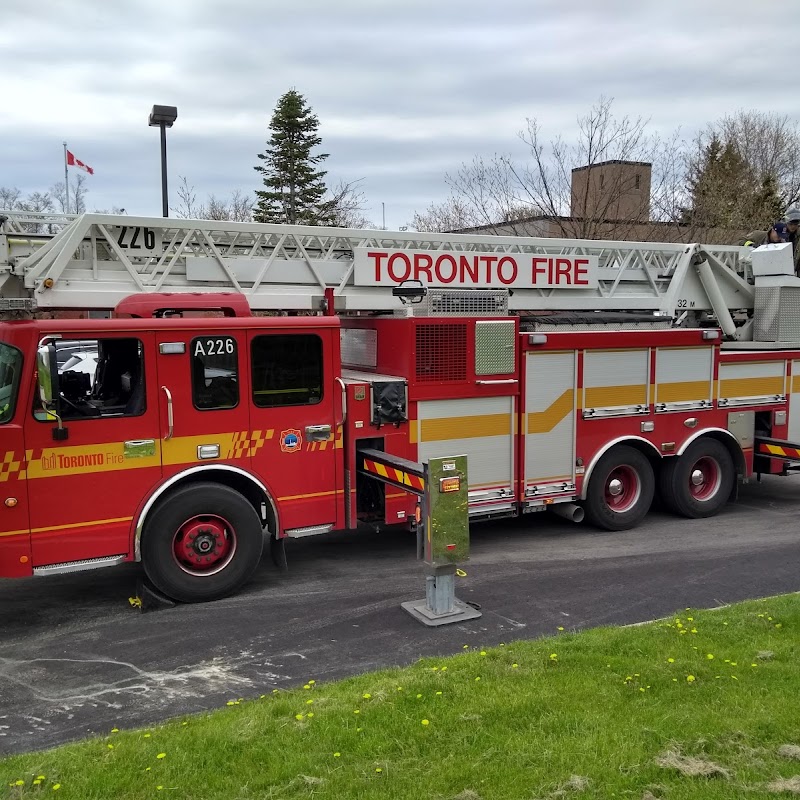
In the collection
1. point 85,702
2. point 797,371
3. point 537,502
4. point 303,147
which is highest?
point 303,147

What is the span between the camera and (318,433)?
270 inches

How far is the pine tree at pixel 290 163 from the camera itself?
34.6 meters

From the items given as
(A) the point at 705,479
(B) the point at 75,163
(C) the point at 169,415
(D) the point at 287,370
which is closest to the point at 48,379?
(C) the point at 169,415

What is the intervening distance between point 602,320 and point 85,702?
6154 mm

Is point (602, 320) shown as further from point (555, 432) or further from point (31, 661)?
point (31, 661)

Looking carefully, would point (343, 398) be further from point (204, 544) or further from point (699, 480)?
point (699, 480)

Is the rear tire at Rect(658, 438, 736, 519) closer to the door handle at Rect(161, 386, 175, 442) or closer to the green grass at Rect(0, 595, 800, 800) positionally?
the green grass at Rect(0, 595, 800, 800)

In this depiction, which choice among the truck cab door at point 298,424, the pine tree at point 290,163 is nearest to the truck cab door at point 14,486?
the truck cab door at point 298,424

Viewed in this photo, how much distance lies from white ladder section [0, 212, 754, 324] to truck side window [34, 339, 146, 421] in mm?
714

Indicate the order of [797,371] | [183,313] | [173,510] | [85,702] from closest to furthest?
[85,702]
[173,510]
[183,313]
[797,371]

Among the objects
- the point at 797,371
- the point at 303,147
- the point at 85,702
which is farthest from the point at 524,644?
the point at 303,147

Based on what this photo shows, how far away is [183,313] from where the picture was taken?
6852 mm

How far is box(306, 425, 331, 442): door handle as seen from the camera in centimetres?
681

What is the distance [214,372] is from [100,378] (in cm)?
86
